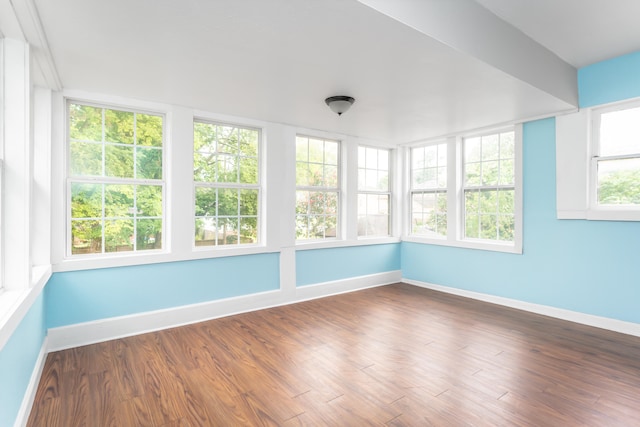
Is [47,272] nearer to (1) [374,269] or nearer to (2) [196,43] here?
(2) [196,43]

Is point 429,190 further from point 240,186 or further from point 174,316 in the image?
point 174,316

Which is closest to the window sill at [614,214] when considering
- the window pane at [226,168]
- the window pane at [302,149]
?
the window pane at [302,149]

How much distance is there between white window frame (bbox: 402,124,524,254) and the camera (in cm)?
412

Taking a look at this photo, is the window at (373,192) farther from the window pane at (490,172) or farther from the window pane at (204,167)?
the window pane at (204,167)

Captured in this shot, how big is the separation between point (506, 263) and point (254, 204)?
3.44m

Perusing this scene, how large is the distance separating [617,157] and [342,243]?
3.39 meters

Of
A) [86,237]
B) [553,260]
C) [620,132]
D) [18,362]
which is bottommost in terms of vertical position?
[18,362]

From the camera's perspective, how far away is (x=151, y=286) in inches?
136

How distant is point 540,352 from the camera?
2.89 meters

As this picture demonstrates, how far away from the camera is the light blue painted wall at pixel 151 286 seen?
9.98 ft

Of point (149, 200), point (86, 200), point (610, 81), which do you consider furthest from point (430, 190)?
point (86, 200)

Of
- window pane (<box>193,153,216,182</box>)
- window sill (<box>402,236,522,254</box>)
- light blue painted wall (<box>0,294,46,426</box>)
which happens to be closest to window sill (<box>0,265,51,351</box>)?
light blue painted wall (<box>0,294,46,426</box>)

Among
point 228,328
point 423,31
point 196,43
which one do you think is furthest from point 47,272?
point 423,31

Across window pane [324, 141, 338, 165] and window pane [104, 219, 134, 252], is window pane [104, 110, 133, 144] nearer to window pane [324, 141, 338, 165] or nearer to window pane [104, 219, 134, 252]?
window pane [104, 219, 134, 252]
